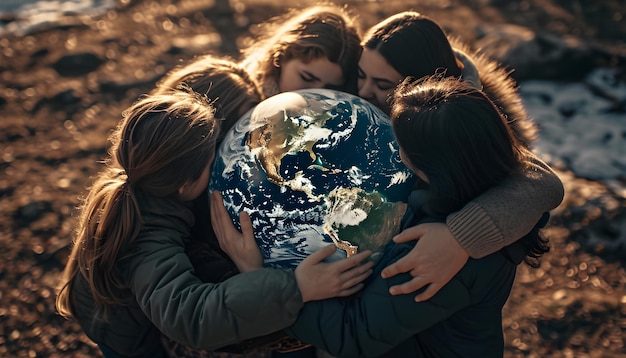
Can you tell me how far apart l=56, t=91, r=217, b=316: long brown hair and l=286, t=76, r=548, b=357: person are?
2.57ft

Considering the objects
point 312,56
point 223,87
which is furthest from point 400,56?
point 223,87

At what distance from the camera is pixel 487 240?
2.73m

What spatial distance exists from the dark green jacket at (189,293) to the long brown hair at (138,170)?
0.22 ft

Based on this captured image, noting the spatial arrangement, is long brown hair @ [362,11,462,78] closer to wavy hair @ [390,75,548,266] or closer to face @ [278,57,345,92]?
face @ [278,57,345,92]

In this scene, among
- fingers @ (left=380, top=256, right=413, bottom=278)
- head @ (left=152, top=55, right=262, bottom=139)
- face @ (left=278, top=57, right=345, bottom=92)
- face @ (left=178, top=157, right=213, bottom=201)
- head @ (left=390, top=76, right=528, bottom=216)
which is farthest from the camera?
face @ (left=278, top=57, right=345, bottom=92)

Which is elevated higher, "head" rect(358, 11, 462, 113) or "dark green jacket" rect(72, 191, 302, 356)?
"head" rect(358, 11, 462, 113)

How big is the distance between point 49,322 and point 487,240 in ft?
11.9

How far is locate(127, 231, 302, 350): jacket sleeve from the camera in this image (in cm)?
273

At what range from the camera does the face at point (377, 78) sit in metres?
3.64

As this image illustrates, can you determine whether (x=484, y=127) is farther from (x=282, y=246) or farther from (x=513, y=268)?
A: (x=282, y=246)

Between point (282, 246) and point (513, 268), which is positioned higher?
point (282, 246)

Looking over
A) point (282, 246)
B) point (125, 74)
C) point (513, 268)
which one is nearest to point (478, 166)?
point (513, 268)

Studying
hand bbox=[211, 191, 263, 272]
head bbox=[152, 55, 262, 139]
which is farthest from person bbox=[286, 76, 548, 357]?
head bbox=[152, 55, 262, 139]

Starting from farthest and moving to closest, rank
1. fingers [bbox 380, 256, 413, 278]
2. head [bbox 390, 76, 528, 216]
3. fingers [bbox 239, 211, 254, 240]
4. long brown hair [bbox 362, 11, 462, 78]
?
long brown hair [bbox 362, 11, 462, 78], fingers [bbox 239, 211, 254, 240], fingers [bbox 380, 256, 413, 278], head [bbox 390, 76, 528, 216]
